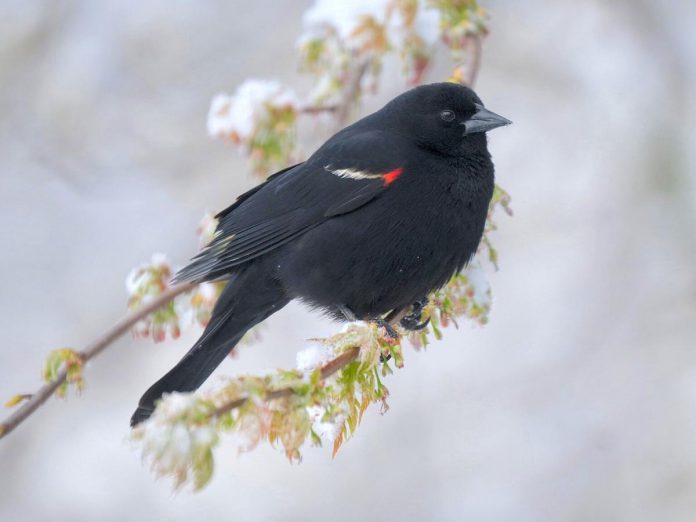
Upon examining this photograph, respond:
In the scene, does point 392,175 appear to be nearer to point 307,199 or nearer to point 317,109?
point 307,199

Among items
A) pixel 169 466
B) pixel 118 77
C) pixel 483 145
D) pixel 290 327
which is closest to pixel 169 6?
pixel 118 77

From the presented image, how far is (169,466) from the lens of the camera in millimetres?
1458

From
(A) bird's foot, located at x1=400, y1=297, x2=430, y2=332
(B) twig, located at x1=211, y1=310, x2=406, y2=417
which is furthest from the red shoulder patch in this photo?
(B) twig, located at x1=211, y1=310, x2=406, y2=417

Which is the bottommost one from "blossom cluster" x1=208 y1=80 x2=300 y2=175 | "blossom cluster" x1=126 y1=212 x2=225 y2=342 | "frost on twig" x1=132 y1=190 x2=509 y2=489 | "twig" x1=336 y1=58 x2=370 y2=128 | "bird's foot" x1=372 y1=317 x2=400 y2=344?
"frost on twig" x1=132 y1=190 x2=509 y2=489

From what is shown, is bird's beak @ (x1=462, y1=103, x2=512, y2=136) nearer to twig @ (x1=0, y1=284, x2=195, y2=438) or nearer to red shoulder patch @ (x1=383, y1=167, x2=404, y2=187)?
red shoulder patch @ (x1=383, y1=167, x2=404, y2=187)

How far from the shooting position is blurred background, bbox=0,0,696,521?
16.8 ft

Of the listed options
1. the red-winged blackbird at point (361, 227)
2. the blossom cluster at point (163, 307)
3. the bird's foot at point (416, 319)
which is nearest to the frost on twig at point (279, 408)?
the bird's foot at point (416, 319)

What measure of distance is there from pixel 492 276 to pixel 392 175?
9.47ft

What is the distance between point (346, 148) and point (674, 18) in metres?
2.51

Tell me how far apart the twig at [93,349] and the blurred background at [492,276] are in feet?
7.65

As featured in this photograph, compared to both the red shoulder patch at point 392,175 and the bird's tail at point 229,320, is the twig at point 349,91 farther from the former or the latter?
the bird's tail at point 229,320

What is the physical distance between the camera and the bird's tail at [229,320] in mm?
3242

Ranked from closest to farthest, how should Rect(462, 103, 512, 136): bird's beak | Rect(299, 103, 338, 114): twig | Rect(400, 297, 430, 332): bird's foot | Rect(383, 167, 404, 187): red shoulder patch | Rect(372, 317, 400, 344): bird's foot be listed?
Rect(372, 317, 400, 344): bird's foot < Rect(400, 297, 430, 332): bird's foot < Rect(383, 167, 404, 187): red shoulder patch < Rect(462, 103, 512, 136): bird's beak < Rect(299, 103, 338, 114): twig

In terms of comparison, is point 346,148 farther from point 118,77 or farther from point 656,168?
point 118,77
